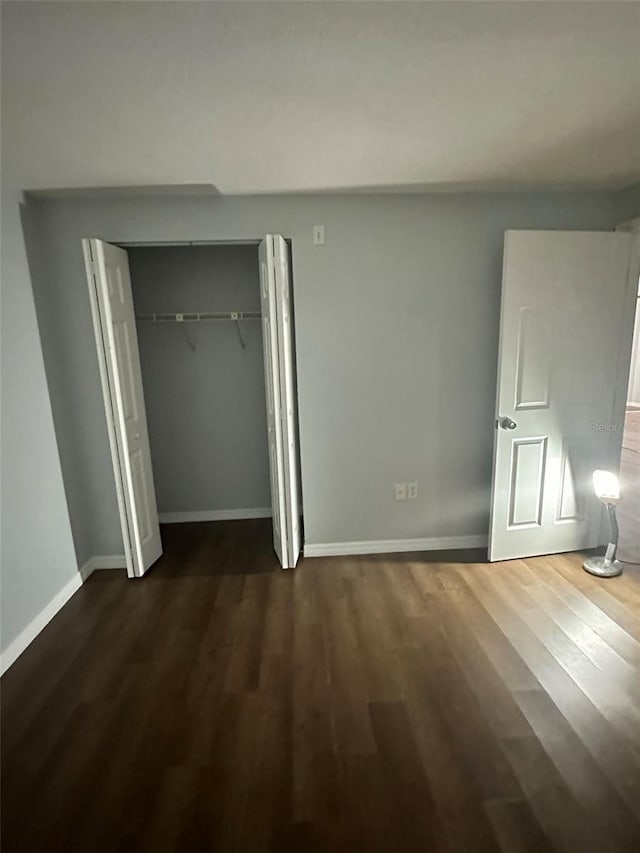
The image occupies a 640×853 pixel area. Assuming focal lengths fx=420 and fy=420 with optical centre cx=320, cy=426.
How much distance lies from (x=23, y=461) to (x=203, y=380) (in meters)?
1.46

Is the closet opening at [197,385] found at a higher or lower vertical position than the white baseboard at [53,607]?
higher

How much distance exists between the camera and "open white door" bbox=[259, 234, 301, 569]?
7.75 feet

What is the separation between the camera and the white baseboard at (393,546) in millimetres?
2936

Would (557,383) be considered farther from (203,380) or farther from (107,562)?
(107,562)

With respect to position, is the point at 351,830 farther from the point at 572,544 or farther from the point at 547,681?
the point at 572,544

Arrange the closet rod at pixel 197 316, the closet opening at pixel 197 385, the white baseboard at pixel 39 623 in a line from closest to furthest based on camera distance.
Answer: the white baseboard at pixel 39 623 → the closet opening at pixel 197 385 → the closet rod at pixel 197 316

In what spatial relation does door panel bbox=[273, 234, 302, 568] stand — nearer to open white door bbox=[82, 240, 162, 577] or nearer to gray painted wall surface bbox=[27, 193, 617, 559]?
gray painted wall surface bbox=[27, 193, 617, 559]

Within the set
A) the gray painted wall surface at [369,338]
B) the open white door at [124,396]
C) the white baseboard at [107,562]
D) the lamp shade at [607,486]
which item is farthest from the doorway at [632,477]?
the white baseboard at [107,562]

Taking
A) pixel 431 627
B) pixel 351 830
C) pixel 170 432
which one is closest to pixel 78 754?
pixel 351 830

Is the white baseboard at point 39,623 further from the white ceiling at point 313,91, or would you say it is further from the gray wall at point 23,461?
the white ceiling at point 313,91

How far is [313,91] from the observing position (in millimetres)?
1414

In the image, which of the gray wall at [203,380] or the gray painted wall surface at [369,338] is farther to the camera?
the gray wall at [203,380]

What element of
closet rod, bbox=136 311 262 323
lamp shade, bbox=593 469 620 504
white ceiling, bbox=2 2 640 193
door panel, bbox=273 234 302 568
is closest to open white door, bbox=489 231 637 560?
lamp shade, bbox=593 469 620 504

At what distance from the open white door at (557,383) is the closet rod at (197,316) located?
1.78 m
